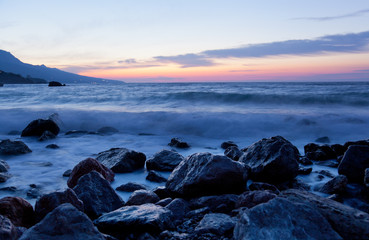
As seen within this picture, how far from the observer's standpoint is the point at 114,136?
8578 mm

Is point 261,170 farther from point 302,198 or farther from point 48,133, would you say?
point 48,133

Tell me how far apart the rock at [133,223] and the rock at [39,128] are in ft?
21.0

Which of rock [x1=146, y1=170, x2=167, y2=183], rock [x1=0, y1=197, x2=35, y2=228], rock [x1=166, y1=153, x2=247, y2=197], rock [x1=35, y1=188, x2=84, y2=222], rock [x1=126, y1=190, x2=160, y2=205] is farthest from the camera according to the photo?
rock [x1=146, y1=170, x2=167, y2=183]

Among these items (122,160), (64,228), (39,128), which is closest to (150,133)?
(39,128)

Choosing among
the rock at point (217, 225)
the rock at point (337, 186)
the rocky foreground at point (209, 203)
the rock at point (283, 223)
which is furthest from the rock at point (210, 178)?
the rock at point (283, 223)

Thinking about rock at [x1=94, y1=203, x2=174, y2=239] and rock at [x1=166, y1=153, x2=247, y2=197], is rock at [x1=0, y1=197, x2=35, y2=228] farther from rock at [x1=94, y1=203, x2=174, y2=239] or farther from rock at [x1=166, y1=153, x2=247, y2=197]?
rock at [x1=166, y1=153, x2=247, y2=197]

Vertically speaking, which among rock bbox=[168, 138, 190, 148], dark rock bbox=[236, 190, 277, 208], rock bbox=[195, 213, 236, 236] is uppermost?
dark rock bbox=[236, 190, 277, 208]

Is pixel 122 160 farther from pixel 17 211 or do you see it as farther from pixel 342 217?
pixel 342 217

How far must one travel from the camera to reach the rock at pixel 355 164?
3.98 m

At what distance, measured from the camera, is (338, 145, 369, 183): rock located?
3982 mm

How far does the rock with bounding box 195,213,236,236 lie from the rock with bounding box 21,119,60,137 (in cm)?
685

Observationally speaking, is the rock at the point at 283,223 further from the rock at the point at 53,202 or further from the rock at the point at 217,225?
the rock at the point at 53,202

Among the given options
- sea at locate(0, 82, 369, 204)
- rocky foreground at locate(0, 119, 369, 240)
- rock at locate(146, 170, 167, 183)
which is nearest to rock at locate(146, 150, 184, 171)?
rocky foreground at locate(0, 119, 369, 240)

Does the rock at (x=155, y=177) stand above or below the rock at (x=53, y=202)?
below
